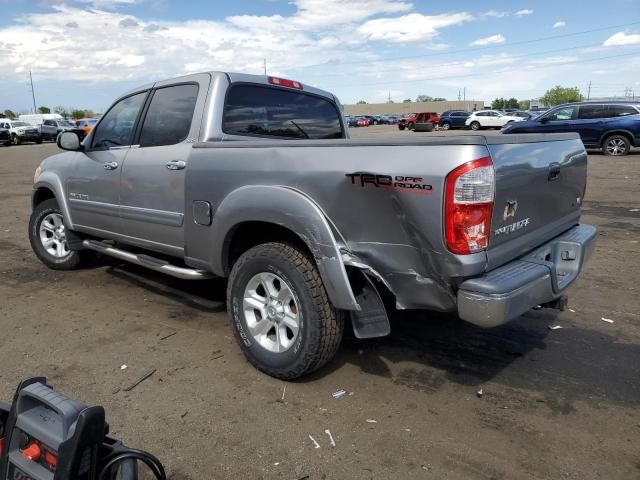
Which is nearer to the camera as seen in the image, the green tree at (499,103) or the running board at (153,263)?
the running board at (153,263)

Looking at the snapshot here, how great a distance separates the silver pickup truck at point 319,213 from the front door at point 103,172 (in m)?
0.03

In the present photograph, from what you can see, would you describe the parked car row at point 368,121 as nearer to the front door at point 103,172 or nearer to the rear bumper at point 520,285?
the front door at point 103,172

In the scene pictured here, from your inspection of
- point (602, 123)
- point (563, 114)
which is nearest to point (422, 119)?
point (563, 114)

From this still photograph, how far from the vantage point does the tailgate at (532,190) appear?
2725 millimetres

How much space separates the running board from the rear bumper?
78.9 inches

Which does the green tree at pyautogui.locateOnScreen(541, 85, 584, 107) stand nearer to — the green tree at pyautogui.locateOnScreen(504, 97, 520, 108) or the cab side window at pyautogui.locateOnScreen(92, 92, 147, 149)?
the green tree at pyautogui.locateOnScreen(504, 97, 520, 108)

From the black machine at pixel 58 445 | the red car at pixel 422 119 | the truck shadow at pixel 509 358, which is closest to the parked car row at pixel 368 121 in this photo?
the red car at pixel 422 119

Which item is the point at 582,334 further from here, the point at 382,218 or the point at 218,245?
the point at 218,245

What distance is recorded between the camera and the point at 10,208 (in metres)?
10.0

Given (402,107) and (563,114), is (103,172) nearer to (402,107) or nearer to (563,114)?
(563,114)

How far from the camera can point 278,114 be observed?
4.34 meters

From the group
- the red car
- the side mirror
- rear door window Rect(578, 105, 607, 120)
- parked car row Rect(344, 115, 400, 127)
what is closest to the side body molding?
the side mirror

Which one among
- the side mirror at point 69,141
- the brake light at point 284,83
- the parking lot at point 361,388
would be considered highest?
the brake light at point 284,83

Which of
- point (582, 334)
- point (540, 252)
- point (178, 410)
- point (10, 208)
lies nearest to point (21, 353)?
point (178, 410)
